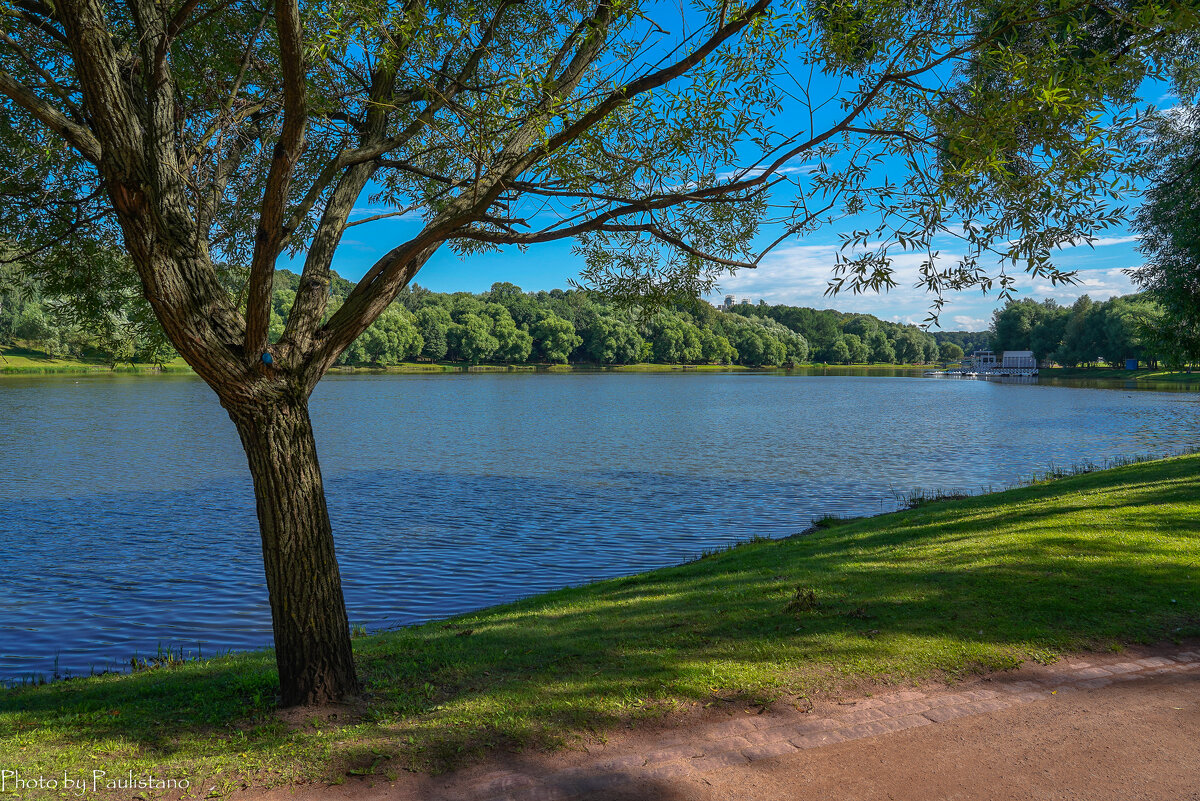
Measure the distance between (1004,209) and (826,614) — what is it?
163 inches

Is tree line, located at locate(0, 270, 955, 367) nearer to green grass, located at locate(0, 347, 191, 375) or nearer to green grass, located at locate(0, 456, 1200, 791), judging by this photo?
green grass, located at locate(0, 347, 191, 375)

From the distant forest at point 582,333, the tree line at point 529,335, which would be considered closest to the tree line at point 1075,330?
the distant forest at point 582,333

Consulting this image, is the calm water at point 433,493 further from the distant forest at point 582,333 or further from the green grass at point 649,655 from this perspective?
the distant forest at point 582,333

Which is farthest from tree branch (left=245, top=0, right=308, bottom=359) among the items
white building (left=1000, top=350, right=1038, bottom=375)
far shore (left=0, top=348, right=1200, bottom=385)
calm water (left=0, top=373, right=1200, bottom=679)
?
white building (left=1000, top=350, right=1038, bottom=375)

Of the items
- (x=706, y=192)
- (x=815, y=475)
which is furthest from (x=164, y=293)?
(x=815, y=475)

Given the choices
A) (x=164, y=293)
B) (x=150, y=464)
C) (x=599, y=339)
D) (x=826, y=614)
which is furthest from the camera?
(x=599, y=339)

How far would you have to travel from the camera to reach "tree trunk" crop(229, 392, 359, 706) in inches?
234

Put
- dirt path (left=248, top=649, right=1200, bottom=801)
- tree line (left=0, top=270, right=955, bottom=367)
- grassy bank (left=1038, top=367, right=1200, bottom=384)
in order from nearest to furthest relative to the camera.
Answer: dirt path (left=248, top=649, right=1200, bottom=801) → grassy bank (left=1038, top=367, right=1200, bottom=384) → tree line (left=0, top=270, right=955, bottom=367)

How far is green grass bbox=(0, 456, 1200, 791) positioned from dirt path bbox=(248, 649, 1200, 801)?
0.32 metres

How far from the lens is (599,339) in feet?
488

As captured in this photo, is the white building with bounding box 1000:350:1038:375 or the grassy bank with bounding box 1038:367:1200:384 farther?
the white building with bounding box 1000:350:1038:375

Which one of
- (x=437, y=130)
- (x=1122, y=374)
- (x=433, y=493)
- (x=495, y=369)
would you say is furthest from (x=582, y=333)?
(x=437, y=130)

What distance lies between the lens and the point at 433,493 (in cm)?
2402

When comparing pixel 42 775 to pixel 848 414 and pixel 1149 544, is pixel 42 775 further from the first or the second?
pixel 848 414
